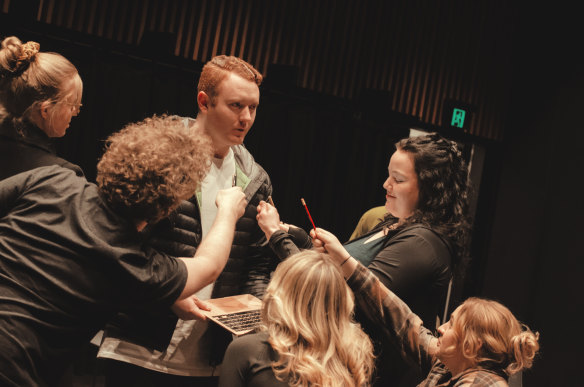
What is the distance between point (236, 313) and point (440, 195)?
920 millimetres

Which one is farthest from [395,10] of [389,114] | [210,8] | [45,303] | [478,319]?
[45,303]

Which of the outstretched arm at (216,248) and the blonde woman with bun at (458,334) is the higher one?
the outstretched arm at (216,248)

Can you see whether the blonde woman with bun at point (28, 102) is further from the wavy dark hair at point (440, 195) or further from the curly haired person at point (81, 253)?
the wavy dark hair at point (440, 195)

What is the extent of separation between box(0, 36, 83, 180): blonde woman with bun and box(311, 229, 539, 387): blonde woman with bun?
101 centimetres

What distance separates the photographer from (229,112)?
6.95 feet

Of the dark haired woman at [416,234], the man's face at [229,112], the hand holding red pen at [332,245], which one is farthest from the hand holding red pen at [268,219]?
the man's face at [229,112]

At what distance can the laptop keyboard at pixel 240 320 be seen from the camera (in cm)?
172

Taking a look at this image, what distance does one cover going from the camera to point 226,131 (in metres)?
2.10

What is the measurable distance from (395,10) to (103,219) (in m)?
3.59

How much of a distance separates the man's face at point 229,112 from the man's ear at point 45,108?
1.81 ft

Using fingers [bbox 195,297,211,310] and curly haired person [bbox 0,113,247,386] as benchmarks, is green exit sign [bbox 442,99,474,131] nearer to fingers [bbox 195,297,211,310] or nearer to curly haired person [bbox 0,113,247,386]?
fingers [bbox 195,297,211,310]

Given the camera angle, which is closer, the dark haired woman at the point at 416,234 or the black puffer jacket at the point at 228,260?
A: the black puffer jacket at the point at 228,260

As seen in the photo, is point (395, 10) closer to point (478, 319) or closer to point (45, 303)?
point (478, 319)

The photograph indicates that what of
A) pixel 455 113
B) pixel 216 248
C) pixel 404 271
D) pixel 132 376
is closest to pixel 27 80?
pixel 216 248
